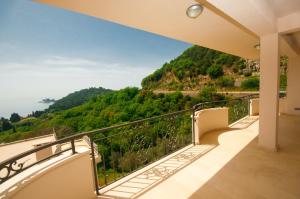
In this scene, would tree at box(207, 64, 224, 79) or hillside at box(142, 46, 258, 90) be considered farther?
tree at box(207, 64, 224, 79)

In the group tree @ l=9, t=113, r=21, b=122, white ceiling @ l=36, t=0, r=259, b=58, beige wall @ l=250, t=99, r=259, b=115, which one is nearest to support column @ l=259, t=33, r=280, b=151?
white ceiling @ l=36, t=0, r=259, b=58

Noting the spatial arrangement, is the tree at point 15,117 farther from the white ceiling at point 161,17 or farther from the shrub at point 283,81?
the shrub at point 283,81

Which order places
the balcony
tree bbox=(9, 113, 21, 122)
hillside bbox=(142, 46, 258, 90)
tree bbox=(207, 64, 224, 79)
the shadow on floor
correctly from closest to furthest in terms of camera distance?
the balcony, the shadow on floor, tree bbox=(9, 113, 21, 122), hillside bbox=(142, 46, 258, 90), tree bbox=(207, 64, 224, 79)

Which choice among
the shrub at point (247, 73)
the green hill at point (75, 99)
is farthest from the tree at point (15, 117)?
the shrub at point (247, 73)

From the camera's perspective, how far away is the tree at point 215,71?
2213cm

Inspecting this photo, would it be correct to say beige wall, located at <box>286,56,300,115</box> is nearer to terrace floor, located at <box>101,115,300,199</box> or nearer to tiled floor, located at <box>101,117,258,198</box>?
terrace floor, located at <box>101,115,300,199</box>

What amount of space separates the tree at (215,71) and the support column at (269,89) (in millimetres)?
20380

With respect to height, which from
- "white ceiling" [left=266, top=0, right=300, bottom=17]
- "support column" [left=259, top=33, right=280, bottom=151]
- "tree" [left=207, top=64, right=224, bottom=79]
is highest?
"tree" [left=207, top=64, right=224, bottom=79]

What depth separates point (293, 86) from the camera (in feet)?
21.9

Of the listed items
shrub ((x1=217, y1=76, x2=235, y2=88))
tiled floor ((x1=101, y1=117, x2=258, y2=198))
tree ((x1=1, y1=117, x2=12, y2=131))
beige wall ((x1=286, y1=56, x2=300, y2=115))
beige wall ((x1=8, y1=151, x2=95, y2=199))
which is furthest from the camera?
shrub ((x1=217, y1=76, x2=235, y2=88))

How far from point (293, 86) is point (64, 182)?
28.2 feet

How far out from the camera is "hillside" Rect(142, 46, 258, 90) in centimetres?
2033

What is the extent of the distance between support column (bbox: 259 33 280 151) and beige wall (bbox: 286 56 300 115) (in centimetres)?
490

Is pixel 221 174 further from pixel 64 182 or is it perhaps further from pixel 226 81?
pixel 226 81
